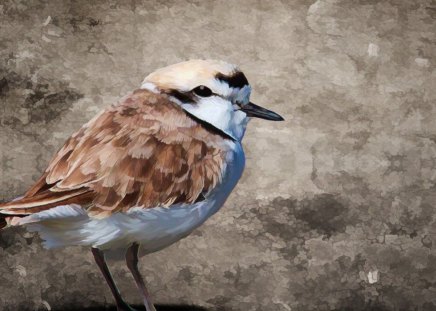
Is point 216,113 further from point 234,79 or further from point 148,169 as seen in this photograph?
point 148,169

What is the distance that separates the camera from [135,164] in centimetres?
201

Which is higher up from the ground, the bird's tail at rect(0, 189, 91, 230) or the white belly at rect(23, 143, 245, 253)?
the bird's tail at rect(0, 189, 91, 230)

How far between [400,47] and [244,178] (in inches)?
22.0

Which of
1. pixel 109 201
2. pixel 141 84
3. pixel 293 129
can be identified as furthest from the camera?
pixel 293 129

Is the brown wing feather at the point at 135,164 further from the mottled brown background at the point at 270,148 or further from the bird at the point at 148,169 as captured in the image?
the mottled brown background at the point at 270,148

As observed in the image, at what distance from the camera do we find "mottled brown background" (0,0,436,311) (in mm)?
2410

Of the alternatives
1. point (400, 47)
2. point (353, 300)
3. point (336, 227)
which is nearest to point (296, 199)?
point (336, 227)

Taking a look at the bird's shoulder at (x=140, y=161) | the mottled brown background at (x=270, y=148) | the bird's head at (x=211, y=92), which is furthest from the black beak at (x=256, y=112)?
the mottled brown background at (x=270, y=148)

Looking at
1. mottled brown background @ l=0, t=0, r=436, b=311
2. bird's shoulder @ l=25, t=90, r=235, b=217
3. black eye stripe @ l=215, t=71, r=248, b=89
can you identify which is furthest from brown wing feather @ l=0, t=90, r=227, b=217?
mottled brown background @ l=0, t=0, r=436, b=311

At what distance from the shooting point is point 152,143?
2047 millimetres

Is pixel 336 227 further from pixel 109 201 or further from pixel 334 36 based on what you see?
pixel 109 201

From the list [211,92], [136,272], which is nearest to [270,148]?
[211,92]

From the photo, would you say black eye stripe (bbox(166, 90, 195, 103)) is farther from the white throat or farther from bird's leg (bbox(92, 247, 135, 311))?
bird's leg (bbox(92, 247, 135, 311))

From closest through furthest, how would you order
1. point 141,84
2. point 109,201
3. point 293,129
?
point 109,201 < point 141,84 < point 293,129
